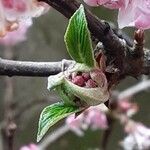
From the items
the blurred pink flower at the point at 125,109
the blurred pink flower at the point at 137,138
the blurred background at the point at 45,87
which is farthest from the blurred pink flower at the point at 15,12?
the blurred background at the point at 45,87

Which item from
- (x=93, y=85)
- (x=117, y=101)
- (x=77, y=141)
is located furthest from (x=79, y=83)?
(x=77, y=141)

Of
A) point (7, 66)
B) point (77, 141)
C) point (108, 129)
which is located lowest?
point (77, 141)

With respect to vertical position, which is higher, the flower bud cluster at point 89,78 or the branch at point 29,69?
the flower bud cluster at point 89,78

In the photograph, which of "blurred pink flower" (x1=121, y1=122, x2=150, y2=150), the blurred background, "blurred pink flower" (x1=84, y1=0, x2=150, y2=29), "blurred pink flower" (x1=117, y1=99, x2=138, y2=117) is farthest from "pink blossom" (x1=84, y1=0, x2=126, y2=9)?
the blurred background

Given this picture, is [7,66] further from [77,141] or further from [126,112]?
[77,141]

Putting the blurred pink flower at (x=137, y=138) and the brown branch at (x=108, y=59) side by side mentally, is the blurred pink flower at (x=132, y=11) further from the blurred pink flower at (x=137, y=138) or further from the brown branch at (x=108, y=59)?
the blurred pink flower at (x=137, y=138)

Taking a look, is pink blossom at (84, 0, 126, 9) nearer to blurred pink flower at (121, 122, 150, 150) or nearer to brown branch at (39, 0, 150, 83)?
brown branch at (39, 0, 150, 83)
